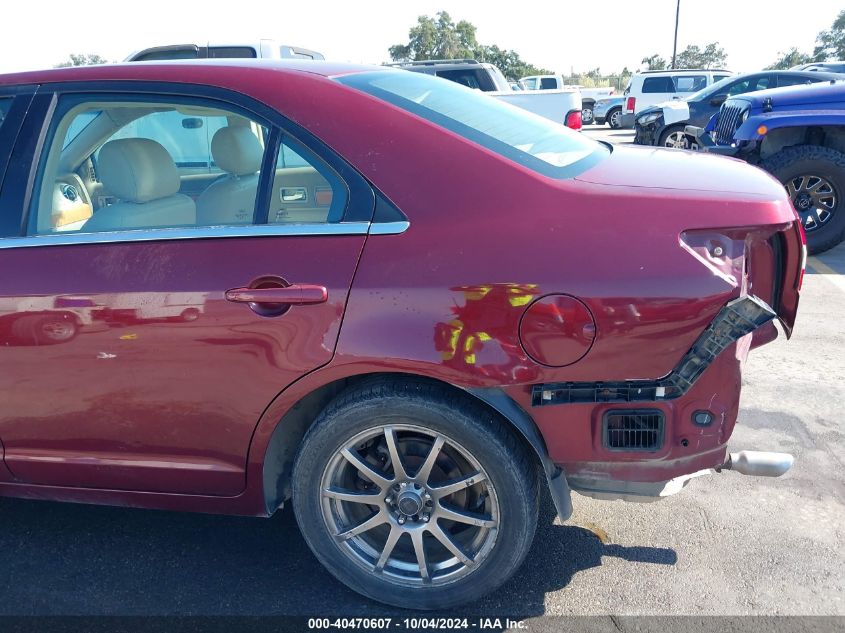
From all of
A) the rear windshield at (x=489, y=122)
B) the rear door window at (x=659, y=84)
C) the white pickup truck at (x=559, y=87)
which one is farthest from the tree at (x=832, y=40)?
the rear windshield at (x=489, y=122)

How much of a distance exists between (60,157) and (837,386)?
13.7 feet

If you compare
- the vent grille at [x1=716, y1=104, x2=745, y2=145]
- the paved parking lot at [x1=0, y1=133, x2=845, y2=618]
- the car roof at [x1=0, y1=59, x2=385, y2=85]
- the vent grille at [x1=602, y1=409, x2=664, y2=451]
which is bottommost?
the paved parking lot at [x1=0, y1=133, x2=845, y2=618]

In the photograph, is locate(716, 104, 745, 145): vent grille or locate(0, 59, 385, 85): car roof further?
locate(716, 104, 745, 145): vent grille

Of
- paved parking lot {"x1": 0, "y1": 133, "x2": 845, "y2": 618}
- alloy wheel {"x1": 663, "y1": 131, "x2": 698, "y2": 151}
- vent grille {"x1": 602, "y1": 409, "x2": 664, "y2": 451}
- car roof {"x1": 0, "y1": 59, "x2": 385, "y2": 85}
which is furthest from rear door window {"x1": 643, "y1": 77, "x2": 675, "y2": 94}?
vent grille {"x1": 602, "y1": 409, "x2": 664, "y2": 451}

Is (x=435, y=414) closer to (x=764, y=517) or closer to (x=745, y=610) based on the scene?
(x=745, y=610)

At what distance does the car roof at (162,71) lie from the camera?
257 cm

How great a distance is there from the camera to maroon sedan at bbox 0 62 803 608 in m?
2.21

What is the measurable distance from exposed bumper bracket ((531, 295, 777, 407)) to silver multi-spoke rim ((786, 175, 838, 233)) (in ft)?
17.8

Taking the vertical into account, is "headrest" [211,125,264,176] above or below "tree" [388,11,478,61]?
below

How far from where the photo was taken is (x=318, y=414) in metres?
2.56

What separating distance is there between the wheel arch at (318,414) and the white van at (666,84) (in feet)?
67.2

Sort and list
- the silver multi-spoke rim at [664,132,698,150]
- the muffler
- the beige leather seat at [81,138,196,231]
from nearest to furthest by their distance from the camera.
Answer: the muffler → the beige leather seat at [81,138,196,231] → the silver multi-spoke rim at [664,132,698,150]

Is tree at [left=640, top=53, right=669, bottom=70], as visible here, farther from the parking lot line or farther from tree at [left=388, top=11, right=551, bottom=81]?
the parking lot line

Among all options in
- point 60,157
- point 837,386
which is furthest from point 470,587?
point 837,386
